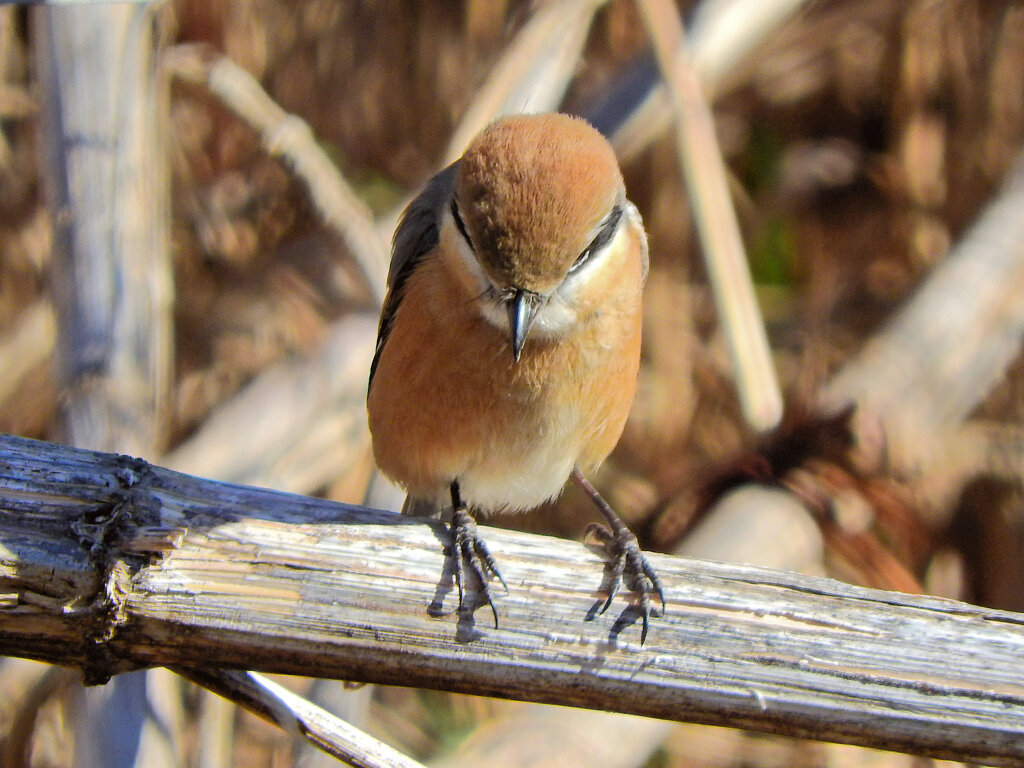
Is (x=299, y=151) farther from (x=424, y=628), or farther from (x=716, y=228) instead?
(x=424, y=628)

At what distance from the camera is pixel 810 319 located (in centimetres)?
460

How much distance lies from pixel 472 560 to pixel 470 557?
0.02m

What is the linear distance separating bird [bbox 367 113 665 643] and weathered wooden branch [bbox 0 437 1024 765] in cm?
10

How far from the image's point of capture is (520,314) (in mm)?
2098

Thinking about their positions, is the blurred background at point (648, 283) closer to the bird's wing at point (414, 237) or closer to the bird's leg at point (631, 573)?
the bird's wing at point (414, 237)

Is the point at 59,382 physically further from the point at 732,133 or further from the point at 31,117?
the point at 732,133

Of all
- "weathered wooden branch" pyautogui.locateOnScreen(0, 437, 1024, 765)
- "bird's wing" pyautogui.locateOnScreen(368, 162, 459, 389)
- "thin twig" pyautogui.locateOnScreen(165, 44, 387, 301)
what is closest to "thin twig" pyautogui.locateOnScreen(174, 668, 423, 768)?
"weathered wooden branch" pyautogui.locateOnScreen(0, 437, 1024, 765)

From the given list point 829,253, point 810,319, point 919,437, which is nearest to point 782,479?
point 919,437

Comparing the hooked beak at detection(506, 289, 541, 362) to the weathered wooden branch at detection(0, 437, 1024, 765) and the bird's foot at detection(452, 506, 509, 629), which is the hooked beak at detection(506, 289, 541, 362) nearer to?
the bird's foot at detection(452, 506, 509, 629)

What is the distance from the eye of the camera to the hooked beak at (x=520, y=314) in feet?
6.84

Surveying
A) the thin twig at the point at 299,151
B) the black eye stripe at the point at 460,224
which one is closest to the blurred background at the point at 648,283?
the thin twig at the point at 299,151

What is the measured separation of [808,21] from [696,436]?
6.29ft

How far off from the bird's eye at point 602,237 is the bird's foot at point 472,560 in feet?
1.94

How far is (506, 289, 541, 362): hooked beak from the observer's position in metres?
2.09
